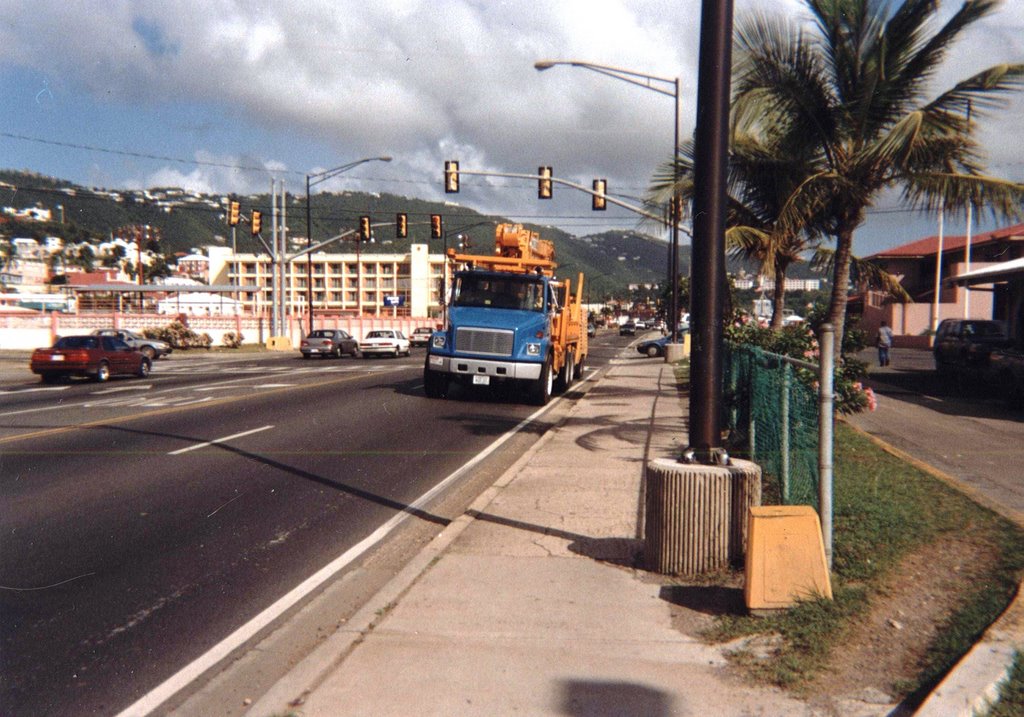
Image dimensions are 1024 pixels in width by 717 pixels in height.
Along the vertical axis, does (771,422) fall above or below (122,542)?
above

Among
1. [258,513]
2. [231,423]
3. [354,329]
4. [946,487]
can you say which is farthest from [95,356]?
[354,329]

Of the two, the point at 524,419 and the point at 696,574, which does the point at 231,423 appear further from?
the point at 696,574

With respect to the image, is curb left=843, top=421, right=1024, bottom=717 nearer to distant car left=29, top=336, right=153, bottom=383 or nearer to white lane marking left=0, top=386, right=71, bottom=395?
white lane marking left=0, top=386, right=71, bottom=395

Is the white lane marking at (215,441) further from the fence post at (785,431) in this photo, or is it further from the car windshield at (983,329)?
the car windshield at (983,329)

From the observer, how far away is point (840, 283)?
13086mm

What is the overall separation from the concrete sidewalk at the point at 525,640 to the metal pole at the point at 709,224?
1176mm

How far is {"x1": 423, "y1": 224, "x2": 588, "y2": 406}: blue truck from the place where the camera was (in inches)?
719

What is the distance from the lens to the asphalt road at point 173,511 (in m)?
5.16

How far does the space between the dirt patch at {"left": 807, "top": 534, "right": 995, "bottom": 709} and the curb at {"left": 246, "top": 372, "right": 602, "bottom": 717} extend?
243cm

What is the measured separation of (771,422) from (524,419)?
8.09 meters

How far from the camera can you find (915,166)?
1295 centimetres

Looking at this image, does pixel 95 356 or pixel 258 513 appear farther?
pixel 95 356

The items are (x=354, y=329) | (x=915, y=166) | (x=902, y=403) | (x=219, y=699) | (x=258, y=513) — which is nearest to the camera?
(x=219, y=699)

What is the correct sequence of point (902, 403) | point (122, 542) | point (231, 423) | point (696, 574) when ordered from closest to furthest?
1. point (696, 574)
2. point (122, 542)
3. point (231, 423)
4. point (902, 403)
